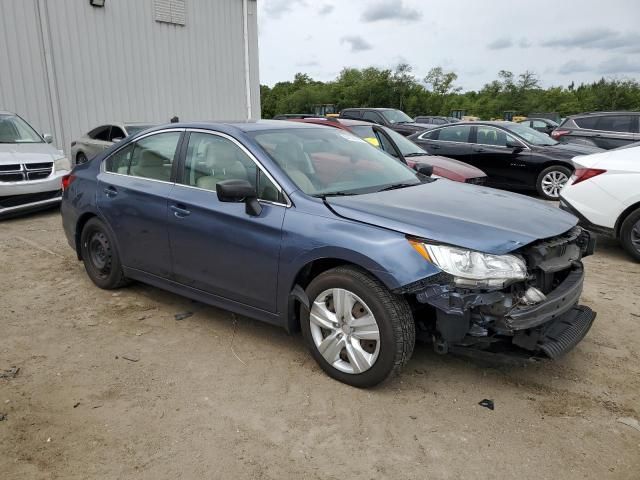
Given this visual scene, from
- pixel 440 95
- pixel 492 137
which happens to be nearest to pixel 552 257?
pixel 492 137

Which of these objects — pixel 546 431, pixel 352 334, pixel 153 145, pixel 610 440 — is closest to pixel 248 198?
pixel 352 334

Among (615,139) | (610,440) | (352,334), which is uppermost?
(615,139)

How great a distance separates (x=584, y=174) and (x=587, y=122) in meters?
7.60

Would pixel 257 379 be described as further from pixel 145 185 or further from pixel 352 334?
pixel 145 185

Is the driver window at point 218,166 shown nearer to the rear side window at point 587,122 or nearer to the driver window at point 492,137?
the driver window at point 492,137

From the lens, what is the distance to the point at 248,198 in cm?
341

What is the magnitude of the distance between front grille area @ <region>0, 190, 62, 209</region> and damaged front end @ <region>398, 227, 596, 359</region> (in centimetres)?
706

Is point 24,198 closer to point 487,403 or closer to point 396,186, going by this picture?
point 396,186

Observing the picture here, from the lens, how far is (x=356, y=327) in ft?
10.0

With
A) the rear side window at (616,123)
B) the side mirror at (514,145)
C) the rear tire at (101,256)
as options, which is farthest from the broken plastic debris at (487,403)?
the rear side window at (616,123)

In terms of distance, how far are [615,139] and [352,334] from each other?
431 inches

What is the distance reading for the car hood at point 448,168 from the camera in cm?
770

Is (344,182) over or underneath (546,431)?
over

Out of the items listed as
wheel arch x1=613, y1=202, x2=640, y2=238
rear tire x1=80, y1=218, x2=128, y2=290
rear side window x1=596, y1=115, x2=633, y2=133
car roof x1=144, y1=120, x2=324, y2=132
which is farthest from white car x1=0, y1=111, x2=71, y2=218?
rear side window x1=596, y1=115, x2=633, y2=133
